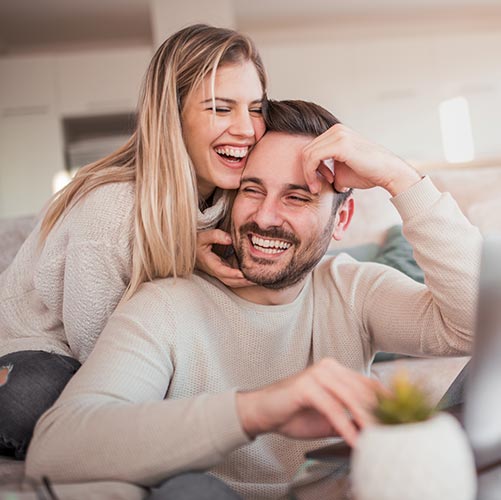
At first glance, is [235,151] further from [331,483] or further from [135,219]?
[331,483]

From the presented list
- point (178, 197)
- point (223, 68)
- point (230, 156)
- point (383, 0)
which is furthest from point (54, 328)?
point (383, 0)

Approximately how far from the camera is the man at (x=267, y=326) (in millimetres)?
930

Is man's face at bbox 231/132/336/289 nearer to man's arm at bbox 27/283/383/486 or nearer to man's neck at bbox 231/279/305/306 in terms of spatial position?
man's neck at bbox 231/279/305/306

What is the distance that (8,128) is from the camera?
5961mm

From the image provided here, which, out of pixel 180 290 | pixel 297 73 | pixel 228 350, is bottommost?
pixel 228 350

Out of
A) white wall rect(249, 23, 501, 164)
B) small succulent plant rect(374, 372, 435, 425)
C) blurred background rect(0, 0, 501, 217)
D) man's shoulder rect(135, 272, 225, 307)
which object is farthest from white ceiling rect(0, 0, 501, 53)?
small succulent plant rect(374, 372, 435, 425)

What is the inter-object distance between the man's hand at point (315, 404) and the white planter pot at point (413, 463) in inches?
4.9

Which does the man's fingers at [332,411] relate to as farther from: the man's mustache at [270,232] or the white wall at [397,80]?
the white wall at [397,80]

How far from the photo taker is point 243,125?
1.68 m

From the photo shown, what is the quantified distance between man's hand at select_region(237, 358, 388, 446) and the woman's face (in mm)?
828

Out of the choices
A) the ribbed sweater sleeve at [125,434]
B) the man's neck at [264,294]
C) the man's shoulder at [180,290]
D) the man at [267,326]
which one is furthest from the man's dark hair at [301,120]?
the ribbed sweater sleeve at [125,434]

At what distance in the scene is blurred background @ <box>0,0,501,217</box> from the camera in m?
5.95

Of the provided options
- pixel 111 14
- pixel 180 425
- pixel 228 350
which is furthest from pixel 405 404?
pixel 111 14

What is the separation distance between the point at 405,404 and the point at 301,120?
972mm
